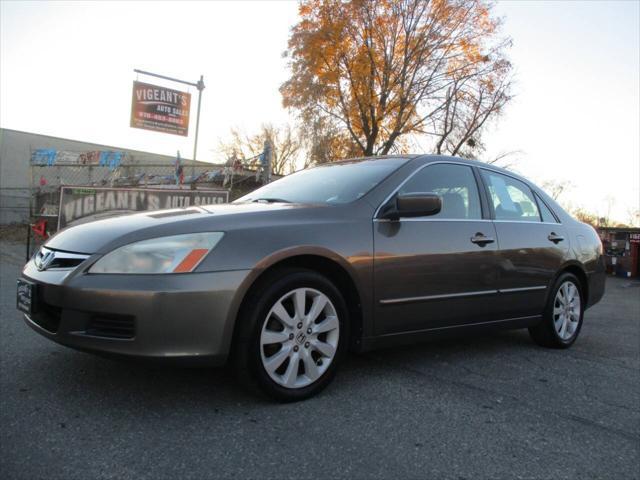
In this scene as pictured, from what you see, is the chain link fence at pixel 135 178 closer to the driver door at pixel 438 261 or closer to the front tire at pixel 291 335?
the driver door at pixel 438 261

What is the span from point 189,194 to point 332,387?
5866 millimetres

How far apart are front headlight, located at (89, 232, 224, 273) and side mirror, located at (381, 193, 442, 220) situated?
45.8 inches

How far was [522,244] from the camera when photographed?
13.6 ft

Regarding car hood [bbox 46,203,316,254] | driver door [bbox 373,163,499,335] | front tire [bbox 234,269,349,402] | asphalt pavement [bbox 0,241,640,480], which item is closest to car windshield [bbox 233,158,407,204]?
driver door [bbox 373,163,499,335]

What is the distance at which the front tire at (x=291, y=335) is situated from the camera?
2.68 m

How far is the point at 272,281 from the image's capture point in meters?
2.75

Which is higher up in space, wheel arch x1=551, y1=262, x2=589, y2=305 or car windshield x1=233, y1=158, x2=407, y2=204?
car windshield x1=233, y1=158, x2=407, y2=204

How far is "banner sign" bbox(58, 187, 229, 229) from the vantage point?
838 cm

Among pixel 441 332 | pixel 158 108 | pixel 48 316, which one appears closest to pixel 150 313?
pixel 48 316

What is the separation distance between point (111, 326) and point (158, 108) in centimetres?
2180

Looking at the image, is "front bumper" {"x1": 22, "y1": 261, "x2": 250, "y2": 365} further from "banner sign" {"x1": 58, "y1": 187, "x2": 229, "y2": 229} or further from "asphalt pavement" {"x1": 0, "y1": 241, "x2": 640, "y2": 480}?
"banner sign" {"x1": 58, "y1": 187, "x2": 229, "y2": 229}

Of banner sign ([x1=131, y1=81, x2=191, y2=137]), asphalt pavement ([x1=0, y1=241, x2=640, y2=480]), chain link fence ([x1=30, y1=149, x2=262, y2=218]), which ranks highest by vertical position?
banner sign ([x1=131, y1=81, x2=191, y2=137])

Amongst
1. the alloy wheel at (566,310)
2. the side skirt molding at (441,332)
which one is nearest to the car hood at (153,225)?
the side skirt molding at (441,332)

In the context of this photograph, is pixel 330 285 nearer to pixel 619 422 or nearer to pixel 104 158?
pixel 619 422
